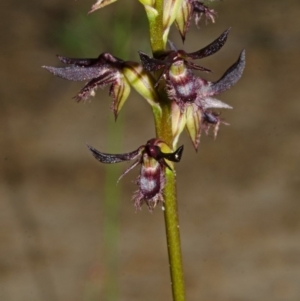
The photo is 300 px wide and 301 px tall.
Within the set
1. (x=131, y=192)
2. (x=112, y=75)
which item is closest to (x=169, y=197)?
(x=112, y=75)

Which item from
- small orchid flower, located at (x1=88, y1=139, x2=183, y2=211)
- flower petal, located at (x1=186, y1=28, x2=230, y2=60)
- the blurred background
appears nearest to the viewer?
flower petal, located at (x1=186, y1=28, x2=230, y2=60)

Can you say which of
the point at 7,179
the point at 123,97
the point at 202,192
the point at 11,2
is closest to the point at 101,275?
the point at 202,192

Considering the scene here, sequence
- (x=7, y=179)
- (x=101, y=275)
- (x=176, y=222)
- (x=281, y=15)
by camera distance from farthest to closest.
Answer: (x=281, y=15), (x=7, y=179), (x=101, y=275), (x=176, y=222)

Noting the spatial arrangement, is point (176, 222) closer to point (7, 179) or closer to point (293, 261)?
point (293, 261)

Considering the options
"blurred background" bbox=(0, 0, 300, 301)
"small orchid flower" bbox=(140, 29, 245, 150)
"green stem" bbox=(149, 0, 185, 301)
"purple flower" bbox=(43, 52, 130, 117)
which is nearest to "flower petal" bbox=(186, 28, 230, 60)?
"small orchid flower" bbox=(140, 29, 245, 150)

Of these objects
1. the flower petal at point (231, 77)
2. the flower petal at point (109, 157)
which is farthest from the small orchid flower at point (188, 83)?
the flower petal at point (109, 157)

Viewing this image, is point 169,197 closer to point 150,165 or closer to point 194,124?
point 150,165

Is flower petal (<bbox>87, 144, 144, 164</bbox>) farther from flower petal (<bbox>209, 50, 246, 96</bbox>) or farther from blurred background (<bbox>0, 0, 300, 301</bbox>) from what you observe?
blurred background (<bbox>0, 0, 300, 301</bbox>)
